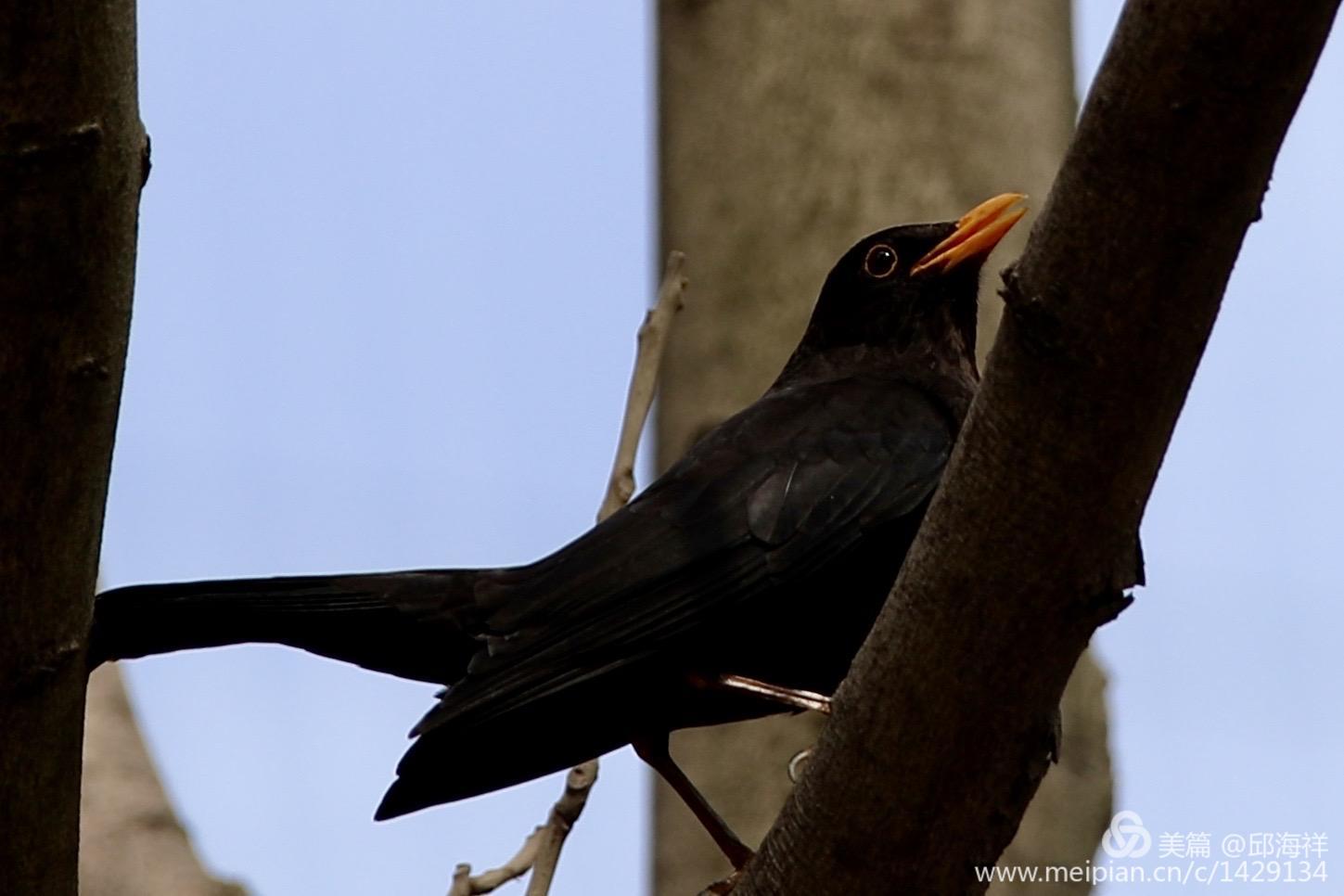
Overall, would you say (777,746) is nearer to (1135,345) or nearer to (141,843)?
(141,843)

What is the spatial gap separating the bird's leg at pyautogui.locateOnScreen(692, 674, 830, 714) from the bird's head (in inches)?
59.7

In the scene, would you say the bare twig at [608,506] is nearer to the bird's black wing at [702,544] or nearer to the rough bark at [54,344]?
the bird's black wing at [702,544]

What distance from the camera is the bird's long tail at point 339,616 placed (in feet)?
12.2

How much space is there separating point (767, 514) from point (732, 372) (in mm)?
2081

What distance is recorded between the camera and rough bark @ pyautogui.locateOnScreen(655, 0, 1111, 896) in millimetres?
6082

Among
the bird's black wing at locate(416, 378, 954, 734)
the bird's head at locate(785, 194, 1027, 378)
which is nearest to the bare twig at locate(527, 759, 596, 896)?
the bird's black wing at locate(416, 378, 954, 734)

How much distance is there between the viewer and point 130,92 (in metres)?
2.64

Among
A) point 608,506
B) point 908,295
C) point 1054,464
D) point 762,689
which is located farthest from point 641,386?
point 1054,464

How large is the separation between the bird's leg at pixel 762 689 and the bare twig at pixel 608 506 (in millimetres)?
355

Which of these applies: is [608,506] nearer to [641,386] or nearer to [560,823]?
[641,386]

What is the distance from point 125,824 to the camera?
4.99 meters

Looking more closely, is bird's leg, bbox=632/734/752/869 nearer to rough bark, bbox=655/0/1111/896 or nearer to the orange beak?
rough bark, bbox=655/0/1111/896

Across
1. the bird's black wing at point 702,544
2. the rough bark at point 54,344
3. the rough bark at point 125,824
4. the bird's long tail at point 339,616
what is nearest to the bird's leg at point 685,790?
the bird's long tail at point 339,616

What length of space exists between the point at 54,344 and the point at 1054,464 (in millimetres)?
1428
